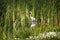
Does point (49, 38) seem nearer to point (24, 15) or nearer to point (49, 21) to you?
point (49, 21)

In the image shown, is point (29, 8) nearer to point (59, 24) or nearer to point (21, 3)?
point (21, 3)

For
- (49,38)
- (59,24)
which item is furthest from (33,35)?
(59,24)

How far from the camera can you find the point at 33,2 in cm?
159

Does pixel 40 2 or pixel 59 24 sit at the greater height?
pixel 40 2

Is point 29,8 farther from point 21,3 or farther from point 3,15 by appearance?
point 3,15

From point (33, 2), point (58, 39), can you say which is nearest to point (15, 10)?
point (33, 2)

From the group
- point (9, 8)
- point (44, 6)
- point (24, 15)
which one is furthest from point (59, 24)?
point (9, 8)

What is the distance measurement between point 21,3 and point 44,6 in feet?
0.66

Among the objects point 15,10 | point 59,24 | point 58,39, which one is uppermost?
point 15,10

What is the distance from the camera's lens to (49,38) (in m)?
1.55

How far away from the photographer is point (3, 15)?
159 centimetres

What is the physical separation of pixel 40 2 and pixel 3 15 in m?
0.34

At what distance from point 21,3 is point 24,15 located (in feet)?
0.36

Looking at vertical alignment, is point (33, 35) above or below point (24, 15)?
below
